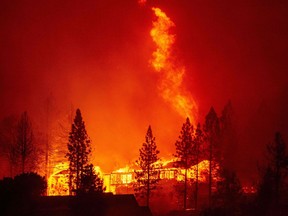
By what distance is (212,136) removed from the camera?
44.8m

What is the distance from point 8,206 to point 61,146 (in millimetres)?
22348

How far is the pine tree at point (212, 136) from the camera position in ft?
146

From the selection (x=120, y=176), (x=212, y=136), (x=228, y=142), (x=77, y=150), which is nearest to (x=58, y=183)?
(x=77, y=150)

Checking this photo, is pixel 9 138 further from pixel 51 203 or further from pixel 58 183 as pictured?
pixel 51 203

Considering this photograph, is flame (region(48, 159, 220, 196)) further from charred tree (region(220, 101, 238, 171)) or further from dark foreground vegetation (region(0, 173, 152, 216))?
dark foreground vegetation (region(0, 173, 152, 216))

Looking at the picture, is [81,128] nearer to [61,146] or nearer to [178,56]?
[61,146]

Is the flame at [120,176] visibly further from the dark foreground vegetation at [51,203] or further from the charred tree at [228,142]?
the dark foreground vegetation at [51,203]

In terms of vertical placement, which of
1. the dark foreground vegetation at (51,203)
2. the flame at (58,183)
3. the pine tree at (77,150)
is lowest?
the dark foreground vegetation at (51,203)

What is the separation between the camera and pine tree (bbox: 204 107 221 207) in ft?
146

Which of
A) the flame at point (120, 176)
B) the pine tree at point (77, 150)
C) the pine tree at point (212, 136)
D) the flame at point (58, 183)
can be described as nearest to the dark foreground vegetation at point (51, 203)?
the pine tree at point (77, 150)

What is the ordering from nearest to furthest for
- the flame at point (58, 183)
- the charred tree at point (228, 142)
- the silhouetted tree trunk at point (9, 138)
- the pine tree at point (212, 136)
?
the pine tree at point (212, 136), the flame at point (58, 183), the charred tree at point (228, 142), the silhouetted tree trunk at point (9, 138)

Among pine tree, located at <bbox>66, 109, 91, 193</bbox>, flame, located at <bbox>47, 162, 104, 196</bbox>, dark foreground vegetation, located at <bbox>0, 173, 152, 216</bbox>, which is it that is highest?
pine tree, located at <bbox>66, 109, 91, 193</bbox>

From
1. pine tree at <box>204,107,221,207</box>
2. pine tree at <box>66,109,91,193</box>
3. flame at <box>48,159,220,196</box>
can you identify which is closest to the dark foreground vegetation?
pine tree at <box>66,109,91,193</box>

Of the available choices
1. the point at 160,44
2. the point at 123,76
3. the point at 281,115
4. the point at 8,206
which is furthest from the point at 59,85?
the point at 8,206
